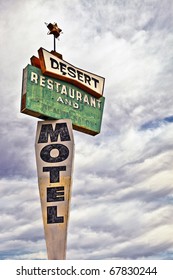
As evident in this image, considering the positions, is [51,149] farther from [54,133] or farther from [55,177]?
[55,177]

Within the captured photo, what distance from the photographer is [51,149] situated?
22.7 meters

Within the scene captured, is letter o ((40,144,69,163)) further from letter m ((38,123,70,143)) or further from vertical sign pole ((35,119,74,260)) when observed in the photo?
letter m ((38,123,70,143))

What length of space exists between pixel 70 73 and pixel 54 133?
3708mm

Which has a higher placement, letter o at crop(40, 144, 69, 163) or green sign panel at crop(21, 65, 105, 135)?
green sign panel at crop(21, 65, 105, 135)

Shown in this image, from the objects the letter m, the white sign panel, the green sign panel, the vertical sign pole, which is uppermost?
the white sign panel

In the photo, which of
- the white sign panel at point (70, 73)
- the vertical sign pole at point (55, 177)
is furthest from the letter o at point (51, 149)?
the white sign panel at point (70, 73)

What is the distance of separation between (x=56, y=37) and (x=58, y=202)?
364 inches

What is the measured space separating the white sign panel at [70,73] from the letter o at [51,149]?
3.77 meters

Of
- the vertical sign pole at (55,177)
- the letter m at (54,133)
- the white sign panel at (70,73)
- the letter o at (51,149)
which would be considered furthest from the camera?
the white sign panel at (70,73)

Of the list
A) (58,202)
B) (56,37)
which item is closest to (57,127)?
(58,202)

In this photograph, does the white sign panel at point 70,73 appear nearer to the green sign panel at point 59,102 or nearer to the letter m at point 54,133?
the green sign panel at point 59,102

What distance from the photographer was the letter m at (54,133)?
22945 mm

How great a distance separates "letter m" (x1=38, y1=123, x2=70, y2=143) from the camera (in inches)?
903

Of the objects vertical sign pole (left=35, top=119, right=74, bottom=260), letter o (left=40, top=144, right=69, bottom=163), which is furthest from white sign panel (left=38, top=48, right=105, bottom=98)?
letter o (left=40, top=144, right=69, bottom=163)
